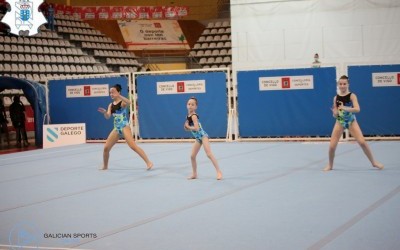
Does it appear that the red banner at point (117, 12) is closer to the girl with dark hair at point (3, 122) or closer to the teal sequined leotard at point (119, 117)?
the girl with dark hair at point (3, 122)

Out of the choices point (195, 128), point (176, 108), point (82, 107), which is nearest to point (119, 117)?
point (195, 128)

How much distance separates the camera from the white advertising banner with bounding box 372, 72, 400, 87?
562 inches

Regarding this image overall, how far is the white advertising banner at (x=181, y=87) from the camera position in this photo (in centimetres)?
1596

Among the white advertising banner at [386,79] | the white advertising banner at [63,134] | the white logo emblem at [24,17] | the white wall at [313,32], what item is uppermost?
the white logo emblem at [24,17]

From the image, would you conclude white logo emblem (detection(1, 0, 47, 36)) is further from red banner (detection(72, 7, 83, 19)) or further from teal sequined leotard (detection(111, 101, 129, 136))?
teal sequined leotard (detection(111, 101, 129, 136))

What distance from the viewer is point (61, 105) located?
1775cm

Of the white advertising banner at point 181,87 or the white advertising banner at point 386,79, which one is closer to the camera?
the white advertising banner at point 386,79

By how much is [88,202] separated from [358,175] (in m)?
4.36

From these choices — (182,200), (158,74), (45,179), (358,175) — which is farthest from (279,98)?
(182,200)

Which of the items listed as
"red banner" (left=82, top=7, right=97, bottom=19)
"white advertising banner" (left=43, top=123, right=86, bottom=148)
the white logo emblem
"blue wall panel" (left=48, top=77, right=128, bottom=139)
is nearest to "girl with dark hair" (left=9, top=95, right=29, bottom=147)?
"blue wall panel" (left=48, top=77, right=128, bottom=139)

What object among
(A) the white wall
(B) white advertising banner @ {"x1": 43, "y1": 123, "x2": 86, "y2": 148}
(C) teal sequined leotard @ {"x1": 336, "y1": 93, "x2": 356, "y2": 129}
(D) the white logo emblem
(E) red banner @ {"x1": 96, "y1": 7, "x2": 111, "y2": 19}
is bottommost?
(B) white advertising banner @ {"x1": 43, "y1": 123, "x2": 86, "y2": 148}

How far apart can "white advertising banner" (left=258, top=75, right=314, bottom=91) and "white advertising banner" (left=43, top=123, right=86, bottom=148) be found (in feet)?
20.0

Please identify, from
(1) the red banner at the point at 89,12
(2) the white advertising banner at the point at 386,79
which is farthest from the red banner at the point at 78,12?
(2) the white advertising banner at the point at 386,79

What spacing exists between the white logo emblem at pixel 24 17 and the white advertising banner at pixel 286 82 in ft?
46.0
